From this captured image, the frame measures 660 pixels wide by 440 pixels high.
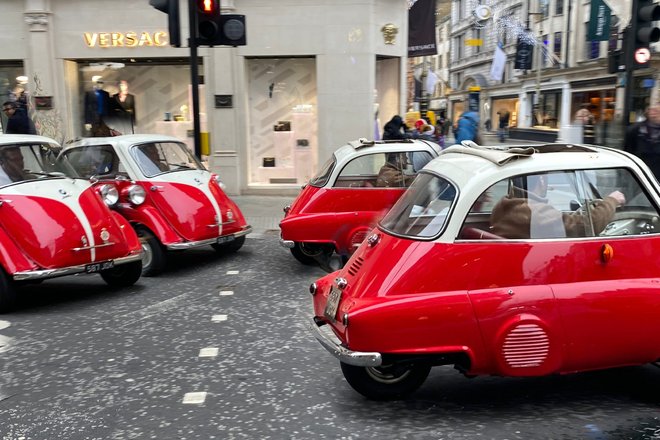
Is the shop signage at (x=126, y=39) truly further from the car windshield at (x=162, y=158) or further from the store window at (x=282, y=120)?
the car windshield at (x=162, y=158)

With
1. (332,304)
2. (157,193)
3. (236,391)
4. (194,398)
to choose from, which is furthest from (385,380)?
(157,193)

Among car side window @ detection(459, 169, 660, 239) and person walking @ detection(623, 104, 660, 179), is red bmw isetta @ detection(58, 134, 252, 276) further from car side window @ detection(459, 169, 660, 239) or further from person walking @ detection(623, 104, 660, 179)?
person walking @ detection(623, 104, 660, 179)

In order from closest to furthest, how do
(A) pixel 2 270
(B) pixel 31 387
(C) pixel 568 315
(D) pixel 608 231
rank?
(C) pixel 568 315, (D) pixel 608 231, (B) pixel 31 387, (A) pixel 2 270

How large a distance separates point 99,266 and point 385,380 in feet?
11.5

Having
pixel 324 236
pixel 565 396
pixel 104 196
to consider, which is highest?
pixel 104 196

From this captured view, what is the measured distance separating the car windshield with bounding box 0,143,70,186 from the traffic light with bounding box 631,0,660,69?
7.86 metres

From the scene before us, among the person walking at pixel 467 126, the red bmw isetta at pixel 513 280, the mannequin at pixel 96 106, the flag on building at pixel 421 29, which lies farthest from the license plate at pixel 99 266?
the flag on building at pixel 421 29

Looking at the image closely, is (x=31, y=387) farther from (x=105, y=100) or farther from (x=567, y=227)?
(x=105, y=100)

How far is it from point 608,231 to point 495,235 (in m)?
0.72

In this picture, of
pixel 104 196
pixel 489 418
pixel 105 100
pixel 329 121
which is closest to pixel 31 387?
pixel 489 418

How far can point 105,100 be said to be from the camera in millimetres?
14234

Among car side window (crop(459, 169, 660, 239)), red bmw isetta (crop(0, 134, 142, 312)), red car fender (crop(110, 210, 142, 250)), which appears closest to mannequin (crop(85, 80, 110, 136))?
red bmw isetta (crop(0, 134, 142, 312))

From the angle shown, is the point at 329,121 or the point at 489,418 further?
the point at 329,121

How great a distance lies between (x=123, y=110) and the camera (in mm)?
14344
